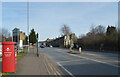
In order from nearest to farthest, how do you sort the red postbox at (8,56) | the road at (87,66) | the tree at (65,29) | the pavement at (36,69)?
the red postbox at (8,56) → the pavement at (36,69) → the road at (87,66) → the tree at (65,29)

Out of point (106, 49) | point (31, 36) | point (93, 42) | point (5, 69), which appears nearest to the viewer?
point (5, 69)

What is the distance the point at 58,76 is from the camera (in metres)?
7.95

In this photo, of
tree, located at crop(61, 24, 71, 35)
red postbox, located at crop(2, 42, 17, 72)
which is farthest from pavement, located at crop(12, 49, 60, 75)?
tree, located at crop(61, 24, 71, 35)

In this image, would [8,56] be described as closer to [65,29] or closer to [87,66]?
[87,66]

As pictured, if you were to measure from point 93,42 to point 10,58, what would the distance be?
3970 centimetres

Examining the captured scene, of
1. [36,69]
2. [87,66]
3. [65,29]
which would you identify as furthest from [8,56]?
[65,29]

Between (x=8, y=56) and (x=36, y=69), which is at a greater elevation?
(x=8, y=56)

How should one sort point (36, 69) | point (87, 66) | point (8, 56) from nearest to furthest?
point (8, 56) → point (36, 69) → point (87, 66)

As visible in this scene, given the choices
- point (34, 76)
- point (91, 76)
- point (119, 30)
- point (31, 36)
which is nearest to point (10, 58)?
point (34, 76)

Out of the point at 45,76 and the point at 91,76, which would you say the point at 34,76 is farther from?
the point at 91,76

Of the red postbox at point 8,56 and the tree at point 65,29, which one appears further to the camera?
the tree at point 65,29

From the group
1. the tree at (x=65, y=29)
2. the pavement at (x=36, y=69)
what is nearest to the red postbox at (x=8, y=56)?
the pavement at (x=36, y=69)

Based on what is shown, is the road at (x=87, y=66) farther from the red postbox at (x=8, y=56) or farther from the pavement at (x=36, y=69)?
the red postbox at (x=8, y=56)

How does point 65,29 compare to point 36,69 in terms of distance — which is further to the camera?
point 65,29
